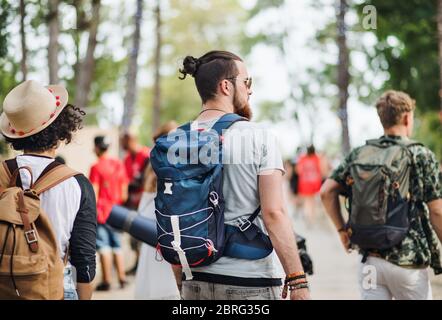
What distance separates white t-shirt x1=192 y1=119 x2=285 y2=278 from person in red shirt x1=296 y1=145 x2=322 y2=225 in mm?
16104

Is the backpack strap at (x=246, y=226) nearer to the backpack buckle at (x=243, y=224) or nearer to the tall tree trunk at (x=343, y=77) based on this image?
the backpack buckle at (x=243, y=224)

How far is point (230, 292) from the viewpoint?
3.36 metres

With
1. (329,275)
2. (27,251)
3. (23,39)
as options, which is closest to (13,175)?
(27,251)

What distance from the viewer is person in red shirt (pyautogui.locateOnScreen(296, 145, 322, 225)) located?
19516mm

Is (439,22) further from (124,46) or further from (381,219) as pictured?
(124,46)

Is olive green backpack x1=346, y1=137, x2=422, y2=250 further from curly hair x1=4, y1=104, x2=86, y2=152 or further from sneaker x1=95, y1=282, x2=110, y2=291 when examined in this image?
sneaker x1=95, y1=282, x2=110, y2=291

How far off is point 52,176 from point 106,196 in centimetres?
582

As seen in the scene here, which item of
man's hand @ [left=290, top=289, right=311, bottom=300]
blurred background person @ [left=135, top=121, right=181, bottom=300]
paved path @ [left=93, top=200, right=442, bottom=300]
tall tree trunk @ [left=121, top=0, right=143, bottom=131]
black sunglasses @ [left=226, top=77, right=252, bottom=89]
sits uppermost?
tall tree trunk @ [left=121, top=0, right=143, bottom=131]

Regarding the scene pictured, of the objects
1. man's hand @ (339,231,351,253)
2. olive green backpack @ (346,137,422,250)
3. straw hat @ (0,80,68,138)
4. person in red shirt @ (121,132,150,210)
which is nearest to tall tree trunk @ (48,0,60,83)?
person in red shirt @ (121,132,150,210)

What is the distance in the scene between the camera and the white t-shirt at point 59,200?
3.49m

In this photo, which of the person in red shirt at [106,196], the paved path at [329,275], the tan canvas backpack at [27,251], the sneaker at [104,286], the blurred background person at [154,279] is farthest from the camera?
the sneaker at [104,286]

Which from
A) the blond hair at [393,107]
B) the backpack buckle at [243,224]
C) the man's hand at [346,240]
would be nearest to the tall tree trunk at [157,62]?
the man's hand at [346,240]

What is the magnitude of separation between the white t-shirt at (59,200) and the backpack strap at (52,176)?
0.07 feet

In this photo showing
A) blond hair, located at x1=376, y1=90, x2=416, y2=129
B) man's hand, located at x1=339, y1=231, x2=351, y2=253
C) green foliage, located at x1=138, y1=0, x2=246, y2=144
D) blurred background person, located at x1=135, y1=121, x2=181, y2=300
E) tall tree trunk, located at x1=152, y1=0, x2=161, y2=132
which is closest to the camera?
blond hair, located at x1=376, y1=90, x2=416, y2=129
